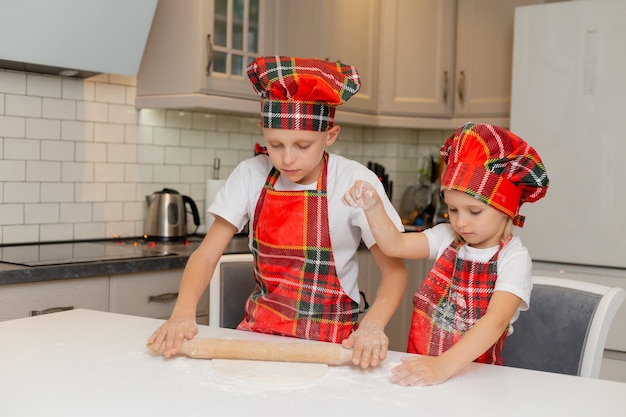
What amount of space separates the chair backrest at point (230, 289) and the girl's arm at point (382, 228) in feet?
1.45

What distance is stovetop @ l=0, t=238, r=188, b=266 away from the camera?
7.81 feet

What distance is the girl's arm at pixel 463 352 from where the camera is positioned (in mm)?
1222

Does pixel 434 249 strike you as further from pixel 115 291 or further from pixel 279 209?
pixel 115 291

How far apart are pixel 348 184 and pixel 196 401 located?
2.23 ft

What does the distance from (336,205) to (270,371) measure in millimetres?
497

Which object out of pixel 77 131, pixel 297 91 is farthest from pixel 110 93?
pixel 297 91

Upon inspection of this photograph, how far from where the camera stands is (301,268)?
1.64 meters

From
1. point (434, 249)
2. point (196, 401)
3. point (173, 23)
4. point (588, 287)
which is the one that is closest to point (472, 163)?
point (434, 249)

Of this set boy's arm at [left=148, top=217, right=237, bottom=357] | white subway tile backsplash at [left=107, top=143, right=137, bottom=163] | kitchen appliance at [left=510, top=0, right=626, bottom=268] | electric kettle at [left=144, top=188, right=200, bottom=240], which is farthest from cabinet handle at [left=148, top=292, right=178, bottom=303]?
kitchen appliance at [left=510, top=0, right=626, bottom=268]

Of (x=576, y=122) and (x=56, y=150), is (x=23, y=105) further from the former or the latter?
(x=576, y=122)

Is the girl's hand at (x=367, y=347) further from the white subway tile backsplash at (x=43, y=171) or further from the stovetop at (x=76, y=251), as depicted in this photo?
the white subway tile backsplash at (x=43, y=171)

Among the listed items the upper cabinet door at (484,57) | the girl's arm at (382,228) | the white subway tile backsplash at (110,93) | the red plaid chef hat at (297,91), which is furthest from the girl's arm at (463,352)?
the upper cabinet door at (484,57)

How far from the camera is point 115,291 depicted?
245cm

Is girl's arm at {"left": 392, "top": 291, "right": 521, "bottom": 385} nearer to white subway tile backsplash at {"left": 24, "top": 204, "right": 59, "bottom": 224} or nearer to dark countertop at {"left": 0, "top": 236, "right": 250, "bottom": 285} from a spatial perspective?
dark countertop at {"left": 0, "top": 236, "right": 250, "bottom": 285}
